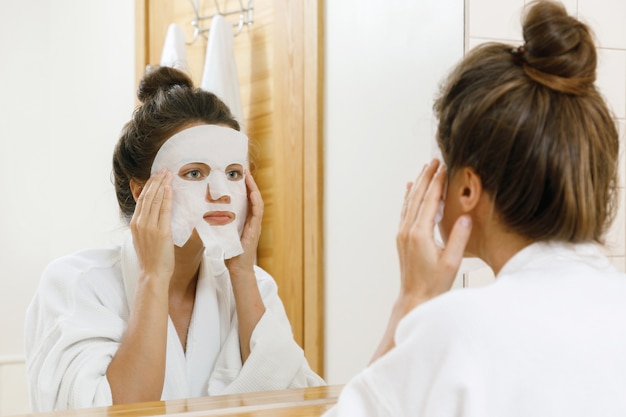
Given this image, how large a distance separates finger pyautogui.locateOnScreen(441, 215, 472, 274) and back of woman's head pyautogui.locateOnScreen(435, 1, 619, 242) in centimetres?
4

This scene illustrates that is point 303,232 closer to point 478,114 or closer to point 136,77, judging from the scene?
point 136,77

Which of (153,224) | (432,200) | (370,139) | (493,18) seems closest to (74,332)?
(153,224)

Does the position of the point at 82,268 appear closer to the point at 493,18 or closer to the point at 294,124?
the point at 294,124

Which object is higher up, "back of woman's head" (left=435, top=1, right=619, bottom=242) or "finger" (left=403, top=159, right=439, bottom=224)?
"back of woman's head" (left=435, top=1, right=619, bottom=242)

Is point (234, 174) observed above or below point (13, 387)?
above

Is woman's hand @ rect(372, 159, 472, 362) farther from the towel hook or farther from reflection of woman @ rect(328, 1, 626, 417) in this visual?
the towel hook

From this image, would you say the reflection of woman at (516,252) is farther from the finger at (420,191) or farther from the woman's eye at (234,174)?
the woman's eye at (234,174)

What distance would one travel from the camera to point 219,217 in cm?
111

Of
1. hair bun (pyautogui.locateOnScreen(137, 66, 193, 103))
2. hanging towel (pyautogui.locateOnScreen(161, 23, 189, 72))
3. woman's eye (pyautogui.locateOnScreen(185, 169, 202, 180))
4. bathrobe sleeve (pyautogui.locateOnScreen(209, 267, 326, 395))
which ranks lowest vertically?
bathrobe sleeve (pyautogui.locateOnScreen(209, 267, 326, 395))

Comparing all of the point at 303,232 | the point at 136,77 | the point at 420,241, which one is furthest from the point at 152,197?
the point at 420,241

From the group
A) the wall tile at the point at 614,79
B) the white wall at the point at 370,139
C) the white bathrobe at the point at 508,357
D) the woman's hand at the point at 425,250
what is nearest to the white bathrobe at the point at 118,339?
the white wall at the point at 370,139

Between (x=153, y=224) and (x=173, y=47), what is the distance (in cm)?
24

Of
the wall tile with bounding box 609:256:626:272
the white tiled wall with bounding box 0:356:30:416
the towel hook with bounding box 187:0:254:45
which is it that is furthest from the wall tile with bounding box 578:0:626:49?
the white tiled wall with bounding box 0:356:30:416

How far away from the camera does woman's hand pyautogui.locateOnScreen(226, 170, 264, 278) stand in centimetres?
113
